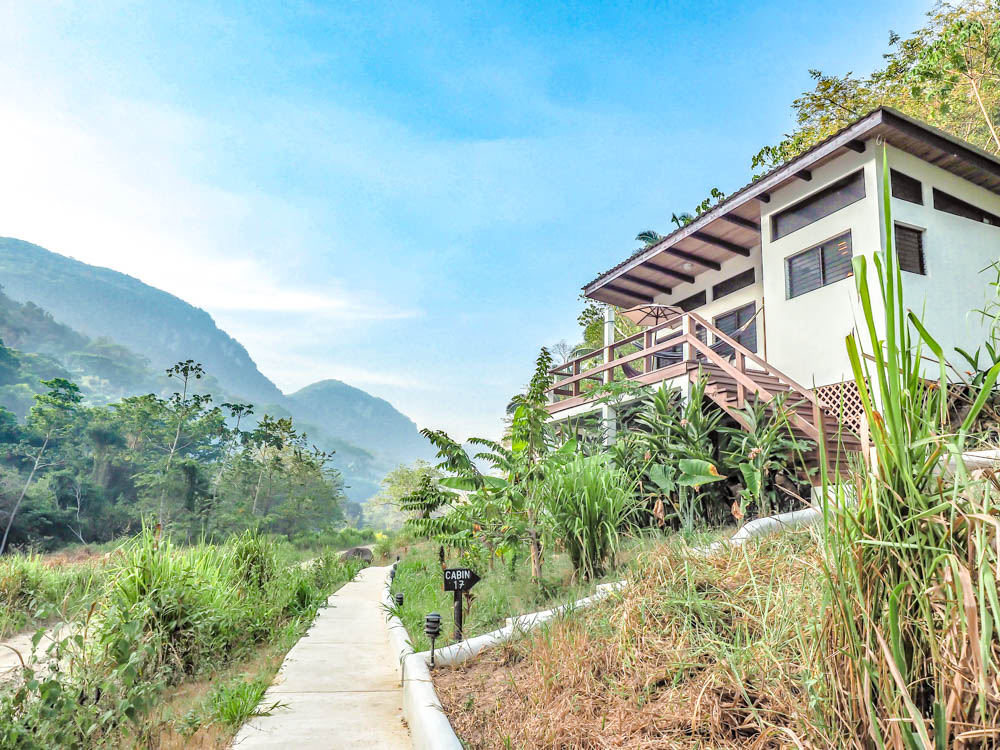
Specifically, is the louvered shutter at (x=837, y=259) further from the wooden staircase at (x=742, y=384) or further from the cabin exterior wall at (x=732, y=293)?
the cabin exterior wall at (x=732, y=293)

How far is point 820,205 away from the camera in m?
11.8

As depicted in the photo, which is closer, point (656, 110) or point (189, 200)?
point (656, 110)

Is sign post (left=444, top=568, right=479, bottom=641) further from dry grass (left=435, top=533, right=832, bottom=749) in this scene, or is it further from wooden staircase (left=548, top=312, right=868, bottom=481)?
wooden staircase (left=548, top=312, right=868, bottom=481)

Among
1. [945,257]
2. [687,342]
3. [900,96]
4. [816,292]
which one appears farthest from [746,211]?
[900,96]

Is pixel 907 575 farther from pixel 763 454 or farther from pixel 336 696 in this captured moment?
pixel 763 454

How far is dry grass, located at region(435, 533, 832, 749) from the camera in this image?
248 cm

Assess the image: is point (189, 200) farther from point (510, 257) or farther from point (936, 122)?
point (936, 122)


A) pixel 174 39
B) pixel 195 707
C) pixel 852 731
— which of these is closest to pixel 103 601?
pixel 195 707

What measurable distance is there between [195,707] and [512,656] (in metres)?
2.64

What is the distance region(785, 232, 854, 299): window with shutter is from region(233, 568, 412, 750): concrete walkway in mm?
10065

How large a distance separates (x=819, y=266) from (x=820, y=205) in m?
1.22

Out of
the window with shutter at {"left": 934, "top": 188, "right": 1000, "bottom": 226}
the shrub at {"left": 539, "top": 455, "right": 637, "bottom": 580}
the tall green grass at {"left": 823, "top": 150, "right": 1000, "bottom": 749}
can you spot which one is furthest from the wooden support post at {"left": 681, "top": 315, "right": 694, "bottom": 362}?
the tall green grass at {"left": 823, "top": 150, "right": 1000, "bottom": 749}

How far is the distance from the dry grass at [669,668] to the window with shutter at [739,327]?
10710mm

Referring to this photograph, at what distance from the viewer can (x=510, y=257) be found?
170ft
